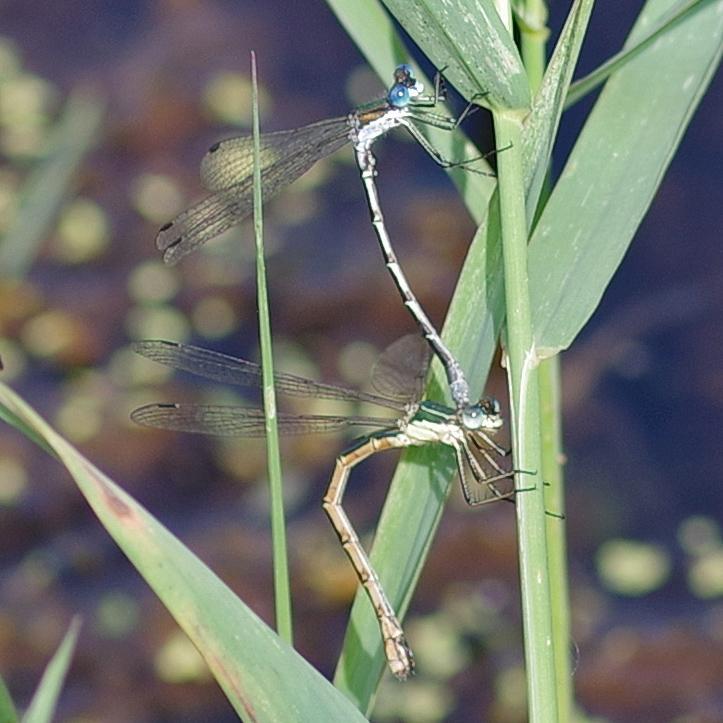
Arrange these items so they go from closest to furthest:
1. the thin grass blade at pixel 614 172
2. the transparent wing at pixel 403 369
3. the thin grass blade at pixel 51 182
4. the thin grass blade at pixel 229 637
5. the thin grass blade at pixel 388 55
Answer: the thin grass blade at pixel 229 637
the thin grass blade at pixel 614 172
the thin grass blade at pixel 388 55
the transparent wing at pixel 403 369
the thin grass blade at pixel 51 182

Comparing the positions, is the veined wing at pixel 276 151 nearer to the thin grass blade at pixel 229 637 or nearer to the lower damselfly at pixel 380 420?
the lower damselfly at pixel 380 420

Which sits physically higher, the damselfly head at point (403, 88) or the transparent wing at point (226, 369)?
the damselfly head at point (403, 88)

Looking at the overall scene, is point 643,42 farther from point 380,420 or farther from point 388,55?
Answer: point 380,420

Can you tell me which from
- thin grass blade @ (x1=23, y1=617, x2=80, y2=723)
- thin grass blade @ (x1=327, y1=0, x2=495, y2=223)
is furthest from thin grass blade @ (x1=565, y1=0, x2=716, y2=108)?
thin grass blade @ (x1=23, y1=617, x2=80, y2=723)

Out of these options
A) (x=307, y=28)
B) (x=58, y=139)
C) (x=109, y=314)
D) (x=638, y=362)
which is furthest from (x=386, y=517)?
(x=307, y=28)

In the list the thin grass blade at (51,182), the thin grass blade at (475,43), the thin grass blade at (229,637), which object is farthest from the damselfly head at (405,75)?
the thin grass blade at (51,182)

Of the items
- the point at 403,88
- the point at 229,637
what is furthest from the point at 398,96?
the point at 229,637

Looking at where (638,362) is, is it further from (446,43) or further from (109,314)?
(446,43)
